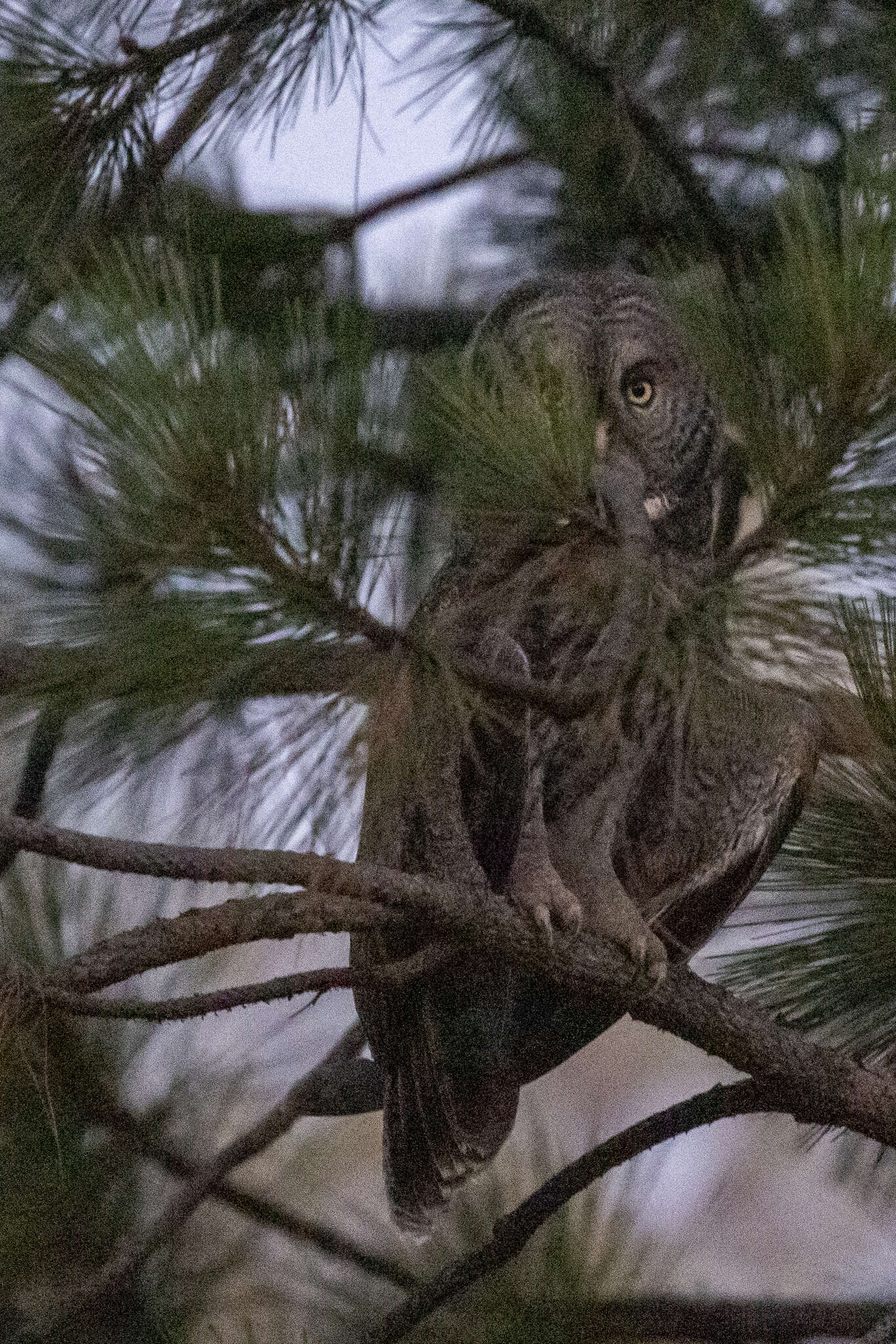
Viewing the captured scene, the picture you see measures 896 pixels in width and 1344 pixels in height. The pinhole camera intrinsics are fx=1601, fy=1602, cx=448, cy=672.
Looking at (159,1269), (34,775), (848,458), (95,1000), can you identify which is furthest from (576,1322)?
(848,458)

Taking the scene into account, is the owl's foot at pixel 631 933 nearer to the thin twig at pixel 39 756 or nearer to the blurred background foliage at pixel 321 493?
the blurred background foliage at pixel 321 493

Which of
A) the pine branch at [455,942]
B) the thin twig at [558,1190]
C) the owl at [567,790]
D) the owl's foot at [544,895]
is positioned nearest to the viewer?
the pine branch at [455,942]

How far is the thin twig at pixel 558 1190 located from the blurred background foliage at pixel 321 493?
81 mm

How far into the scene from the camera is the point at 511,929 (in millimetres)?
1420

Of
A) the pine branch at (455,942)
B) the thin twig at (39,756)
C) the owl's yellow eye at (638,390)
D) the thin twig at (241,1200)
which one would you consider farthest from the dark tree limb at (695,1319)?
the owl's yellow eye at (638,390)

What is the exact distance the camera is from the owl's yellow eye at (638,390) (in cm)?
214

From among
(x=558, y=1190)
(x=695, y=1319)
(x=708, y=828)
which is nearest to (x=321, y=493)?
(x=558, y=1190)

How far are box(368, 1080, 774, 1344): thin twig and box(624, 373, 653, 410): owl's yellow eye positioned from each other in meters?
0.93

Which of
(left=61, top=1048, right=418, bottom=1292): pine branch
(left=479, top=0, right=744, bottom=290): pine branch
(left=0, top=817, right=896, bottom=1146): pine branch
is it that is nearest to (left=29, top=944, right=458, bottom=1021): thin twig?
(left=0, top=817, right=896, bottom=1146): pine branch

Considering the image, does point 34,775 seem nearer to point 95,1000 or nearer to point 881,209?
point 95,1000

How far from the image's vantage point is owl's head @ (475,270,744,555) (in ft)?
6.70

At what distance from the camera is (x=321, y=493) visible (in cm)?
103

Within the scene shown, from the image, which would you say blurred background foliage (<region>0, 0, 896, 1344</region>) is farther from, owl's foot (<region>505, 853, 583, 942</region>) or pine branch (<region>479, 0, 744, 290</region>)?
owl's foot (<region>505, 853, 583, 942</region>)

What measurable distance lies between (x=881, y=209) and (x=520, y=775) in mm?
799
